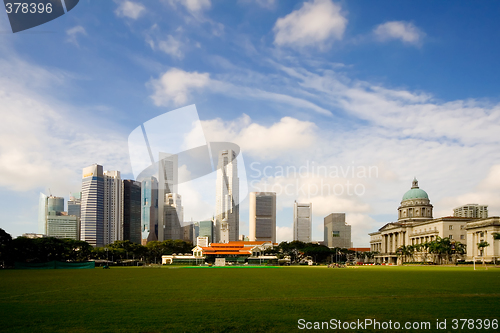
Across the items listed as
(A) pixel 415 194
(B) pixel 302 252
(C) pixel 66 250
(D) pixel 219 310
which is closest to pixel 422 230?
(A) pixel 415 194

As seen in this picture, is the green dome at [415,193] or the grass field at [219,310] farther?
the green dome at [415,193]

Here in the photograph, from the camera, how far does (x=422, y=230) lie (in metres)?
146

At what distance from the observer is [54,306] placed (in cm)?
1546

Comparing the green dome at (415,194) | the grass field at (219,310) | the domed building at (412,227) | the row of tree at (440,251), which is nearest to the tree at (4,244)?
the grass field at (219,310)

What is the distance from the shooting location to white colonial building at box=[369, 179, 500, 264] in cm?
11100

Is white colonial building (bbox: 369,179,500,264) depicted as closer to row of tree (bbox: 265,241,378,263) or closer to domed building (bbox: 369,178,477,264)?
domed building (bbox: 369,178,477,264)

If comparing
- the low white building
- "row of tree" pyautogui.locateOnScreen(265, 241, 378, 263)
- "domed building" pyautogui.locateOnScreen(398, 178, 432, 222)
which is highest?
"domed building" pyautogui.locateOnScreen(398, 178, 432, 222)

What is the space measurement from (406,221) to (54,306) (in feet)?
541

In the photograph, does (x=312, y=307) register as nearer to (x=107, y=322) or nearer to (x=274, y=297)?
(x=274, y=297)

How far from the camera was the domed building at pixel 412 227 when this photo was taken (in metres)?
133

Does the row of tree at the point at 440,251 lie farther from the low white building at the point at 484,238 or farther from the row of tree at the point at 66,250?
the row of tree at the point at 66,250

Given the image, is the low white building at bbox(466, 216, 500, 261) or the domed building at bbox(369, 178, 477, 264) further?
the domed building at bbox(369, 178, 477, 264)

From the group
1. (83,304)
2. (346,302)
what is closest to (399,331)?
(346,302)

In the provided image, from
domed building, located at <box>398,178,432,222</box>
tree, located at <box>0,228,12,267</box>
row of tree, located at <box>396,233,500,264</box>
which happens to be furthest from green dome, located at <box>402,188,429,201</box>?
tree, located at <box>0,228,12,267</box>
